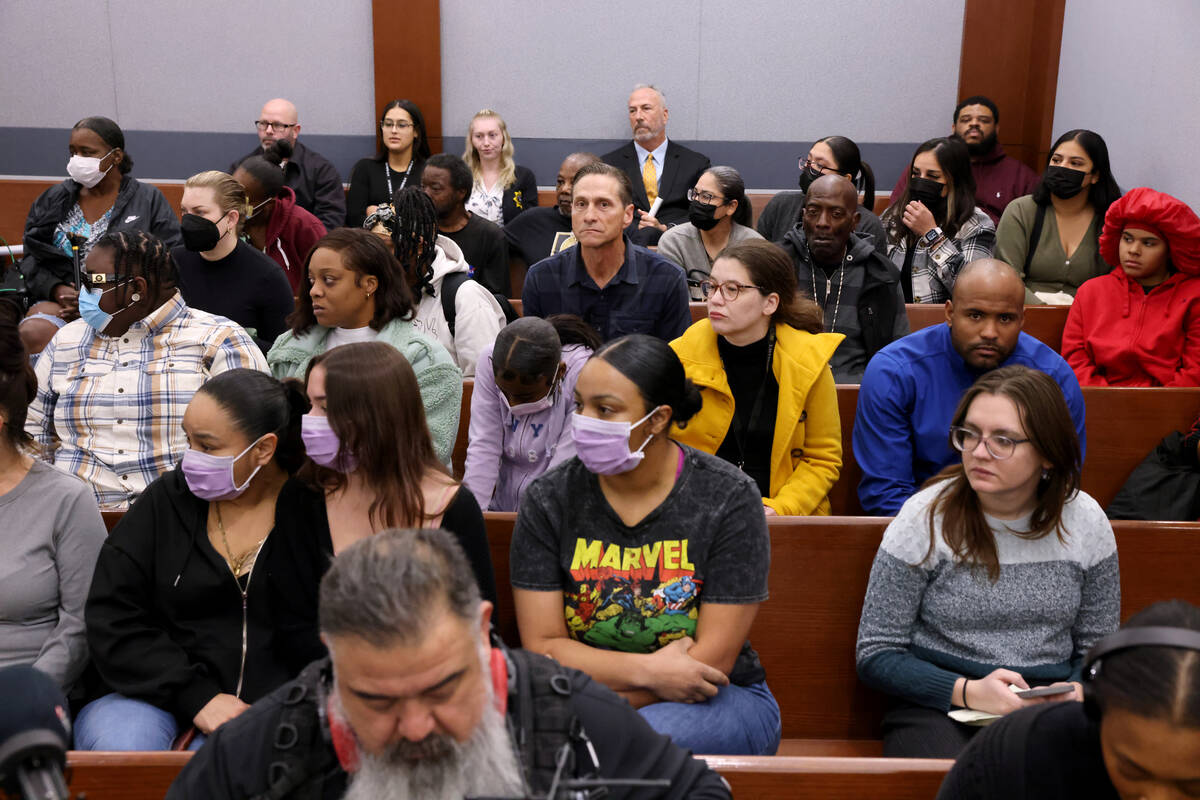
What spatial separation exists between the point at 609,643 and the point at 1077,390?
1.66 metres

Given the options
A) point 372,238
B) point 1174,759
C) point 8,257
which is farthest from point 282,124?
point 1174,759

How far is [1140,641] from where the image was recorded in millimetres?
1237

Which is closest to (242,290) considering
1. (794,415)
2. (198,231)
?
(198,231)

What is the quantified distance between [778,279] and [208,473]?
66.9 inches

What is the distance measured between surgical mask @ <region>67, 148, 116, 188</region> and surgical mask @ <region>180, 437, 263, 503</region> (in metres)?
2.96

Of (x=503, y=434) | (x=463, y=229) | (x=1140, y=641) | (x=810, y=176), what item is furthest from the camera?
(x=810, y=176)

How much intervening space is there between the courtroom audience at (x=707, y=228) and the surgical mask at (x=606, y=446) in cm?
239

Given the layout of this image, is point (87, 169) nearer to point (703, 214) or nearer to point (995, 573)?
point (703, 214)

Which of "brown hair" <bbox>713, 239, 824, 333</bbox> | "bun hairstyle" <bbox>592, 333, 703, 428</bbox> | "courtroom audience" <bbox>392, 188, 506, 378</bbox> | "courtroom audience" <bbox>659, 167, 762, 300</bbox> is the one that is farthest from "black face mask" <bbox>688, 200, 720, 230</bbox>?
"bun hairstyle" <bbox>592, 333, 703, 428</bbox>

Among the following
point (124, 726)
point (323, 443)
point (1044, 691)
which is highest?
point (323, 443)

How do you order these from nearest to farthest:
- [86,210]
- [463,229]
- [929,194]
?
[463,229] → [86,210] → [929,194]

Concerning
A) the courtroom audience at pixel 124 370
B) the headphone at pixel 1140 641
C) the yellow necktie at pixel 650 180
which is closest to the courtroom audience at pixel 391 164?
the yellow necktie at pixel 650 180

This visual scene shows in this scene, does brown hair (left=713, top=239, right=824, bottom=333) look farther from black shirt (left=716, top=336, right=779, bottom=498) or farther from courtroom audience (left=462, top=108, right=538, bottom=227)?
courtroom audience (left=462, top=108, right=538, bottom=227)

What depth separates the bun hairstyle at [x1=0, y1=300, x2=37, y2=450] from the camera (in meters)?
2.34
